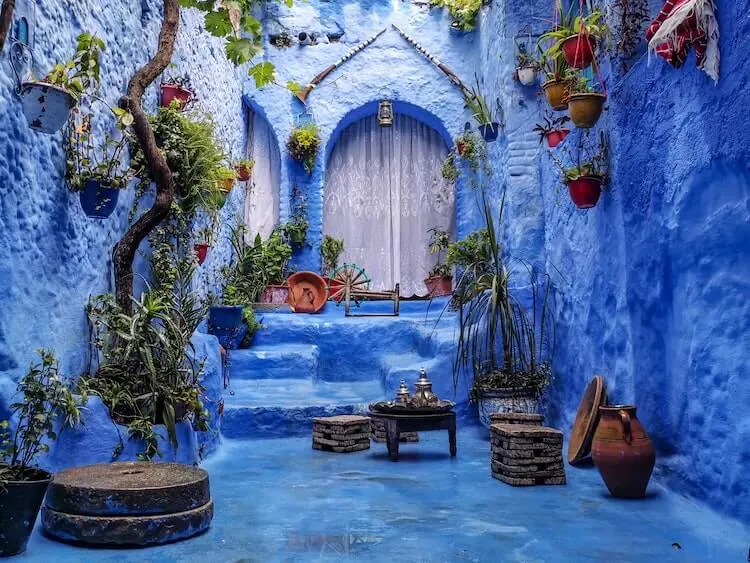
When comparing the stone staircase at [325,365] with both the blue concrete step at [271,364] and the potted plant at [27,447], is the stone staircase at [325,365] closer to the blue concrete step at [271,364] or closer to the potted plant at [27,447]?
the blue concrete step at [271,364]

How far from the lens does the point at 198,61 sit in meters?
7.99

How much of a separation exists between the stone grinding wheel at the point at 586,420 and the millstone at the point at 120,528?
2.94 meters

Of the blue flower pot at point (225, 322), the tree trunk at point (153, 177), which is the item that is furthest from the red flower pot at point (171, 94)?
the blue flower pot at point (225, 322)

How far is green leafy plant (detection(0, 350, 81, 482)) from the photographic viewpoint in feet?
10.7

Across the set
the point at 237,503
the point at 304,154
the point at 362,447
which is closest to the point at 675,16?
the point at 237,503

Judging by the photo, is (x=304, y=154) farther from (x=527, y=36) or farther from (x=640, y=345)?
(x=640, y=345)

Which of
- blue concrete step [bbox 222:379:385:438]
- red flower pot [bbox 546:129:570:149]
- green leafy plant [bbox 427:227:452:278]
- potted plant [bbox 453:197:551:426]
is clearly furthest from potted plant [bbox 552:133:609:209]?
green leafy plant [bbox 427:227:452:278]

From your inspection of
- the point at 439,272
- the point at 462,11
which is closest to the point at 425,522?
the point at 439,272

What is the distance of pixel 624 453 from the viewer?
425 centimetres

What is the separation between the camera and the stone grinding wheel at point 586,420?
17.3 feet

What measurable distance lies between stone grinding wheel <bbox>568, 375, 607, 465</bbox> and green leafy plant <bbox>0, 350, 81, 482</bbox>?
3.36m

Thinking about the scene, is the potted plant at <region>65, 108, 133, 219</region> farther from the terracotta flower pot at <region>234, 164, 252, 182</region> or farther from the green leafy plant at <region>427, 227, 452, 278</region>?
the green leafy plant at <region>427, 227, 452, 278</region>

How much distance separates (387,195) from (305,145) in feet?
5.38

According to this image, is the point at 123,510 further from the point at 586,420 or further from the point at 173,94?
the point at 173,94
